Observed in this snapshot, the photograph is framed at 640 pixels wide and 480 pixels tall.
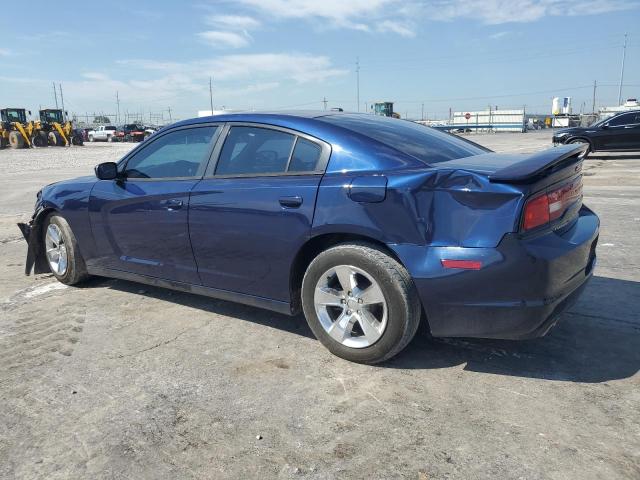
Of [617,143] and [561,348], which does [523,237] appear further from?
[617,143]

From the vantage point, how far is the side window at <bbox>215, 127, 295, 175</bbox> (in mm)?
3576

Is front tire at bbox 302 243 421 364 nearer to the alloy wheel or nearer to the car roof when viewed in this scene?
the alloy wheel

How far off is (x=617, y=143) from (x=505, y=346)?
16979 millimetres

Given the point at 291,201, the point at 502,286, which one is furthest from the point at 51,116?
the point at 502,286

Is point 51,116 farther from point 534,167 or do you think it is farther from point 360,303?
point 534,167

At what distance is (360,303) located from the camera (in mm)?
3199

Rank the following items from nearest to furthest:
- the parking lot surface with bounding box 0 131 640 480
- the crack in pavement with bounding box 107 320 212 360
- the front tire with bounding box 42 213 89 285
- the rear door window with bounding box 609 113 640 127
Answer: the parking lot surface with bounding box 0 131 640 480 < the crack in pavement with bounding box 107 320 212 360 < the front tire with bounding box 42 213 89 285 < the rear door window with bounding box 609 113 640 127

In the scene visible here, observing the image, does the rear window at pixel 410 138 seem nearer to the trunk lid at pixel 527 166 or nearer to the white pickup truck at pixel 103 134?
the trunk lid at pixel 527 166

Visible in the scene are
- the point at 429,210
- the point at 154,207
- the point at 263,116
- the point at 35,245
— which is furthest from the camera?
the point at 35,245

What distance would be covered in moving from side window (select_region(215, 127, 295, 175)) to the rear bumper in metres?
1.09

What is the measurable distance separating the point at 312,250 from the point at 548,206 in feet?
4.67

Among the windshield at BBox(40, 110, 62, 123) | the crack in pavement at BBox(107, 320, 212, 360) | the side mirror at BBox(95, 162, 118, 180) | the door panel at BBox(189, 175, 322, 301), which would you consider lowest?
the crack in pavement at BBox(107, 320, 212, 360)

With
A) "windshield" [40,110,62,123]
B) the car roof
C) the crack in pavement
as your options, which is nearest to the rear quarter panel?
the car roof

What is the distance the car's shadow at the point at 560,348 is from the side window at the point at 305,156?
120 cm
